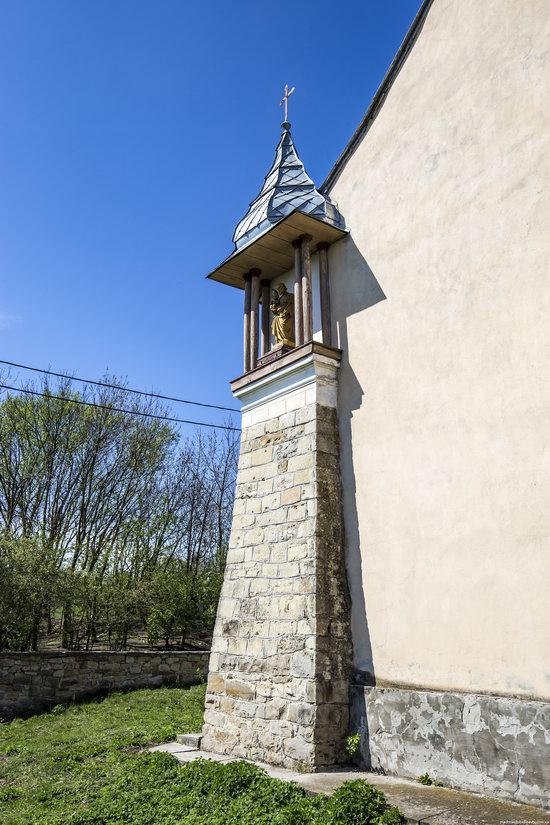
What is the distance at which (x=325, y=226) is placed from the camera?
24.0 ft

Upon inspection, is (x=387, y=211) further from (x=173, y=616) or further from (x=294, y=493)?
(x=173, y=616)

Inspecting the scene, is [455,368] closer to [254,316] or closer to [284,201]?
[254,316]

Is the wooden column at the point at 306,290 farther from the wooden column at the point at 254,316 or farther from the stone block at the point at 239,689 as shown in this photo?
the stone block at the point at 239,689

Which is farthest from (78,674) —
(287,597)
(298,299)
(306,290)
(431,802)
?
(431,802)

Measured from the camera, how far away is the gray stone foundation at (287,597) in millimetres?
5730

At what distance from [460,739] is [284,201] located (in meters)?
6.13

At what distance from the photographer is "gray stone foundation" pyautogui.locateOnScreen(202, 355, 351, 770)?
18.8 ft

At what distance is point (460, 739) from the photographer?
4.78 meters

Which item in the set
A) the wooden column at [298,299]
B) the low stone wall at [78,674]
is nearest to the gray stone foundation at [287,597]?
the wooden column at [298,299]

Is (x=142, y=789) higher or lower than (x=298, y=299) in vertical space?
lower

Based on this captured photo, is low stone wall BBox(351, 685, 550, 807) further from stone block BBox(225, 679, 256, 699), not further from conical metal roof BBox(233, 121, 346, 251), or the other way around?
conical metal roof BBox(233, 121, 346, 251)

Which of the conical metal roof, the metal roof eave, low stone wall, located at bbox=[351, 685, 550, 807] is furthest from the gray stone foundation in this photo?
the conical metal roof

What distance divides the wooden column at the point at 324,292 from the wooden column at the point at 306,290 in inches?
5.9

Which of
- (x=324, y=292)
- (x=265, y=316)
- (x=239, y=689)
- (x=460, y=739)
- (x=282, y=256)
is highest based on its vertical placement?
(x=282, y=256)
